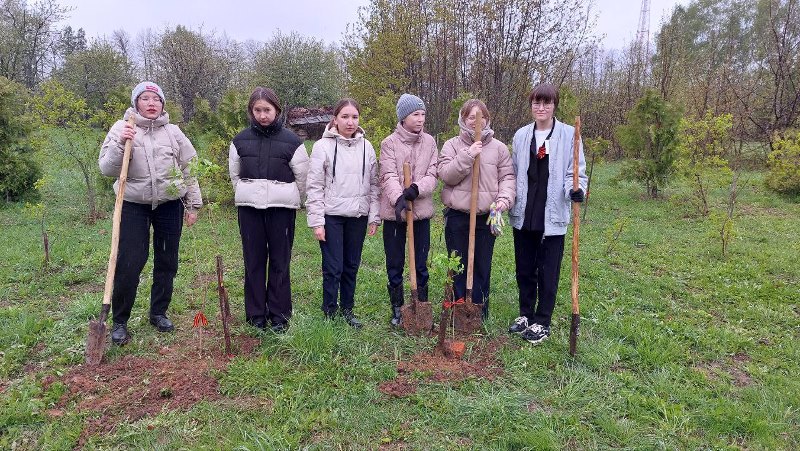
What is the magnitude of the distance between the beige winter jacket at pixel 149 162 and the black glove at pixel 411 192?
1548mm

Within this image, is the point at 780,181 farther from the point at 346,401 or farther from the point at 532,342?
the point at 346,401

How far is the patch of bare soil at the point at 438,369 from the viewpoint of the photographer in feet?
10.2

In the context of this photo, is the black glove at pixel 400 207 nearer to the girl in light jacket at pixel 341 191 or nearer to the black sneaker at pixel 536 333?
the girl in light jacket at pixel 341 191

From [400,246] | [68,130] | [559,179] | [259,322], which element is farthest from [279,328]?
[68,130]

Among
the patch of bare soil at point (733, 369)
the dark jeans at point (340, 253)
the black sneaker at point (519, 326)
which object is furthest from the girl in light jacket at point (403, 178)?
the patch of bare soil at point (733, 369)

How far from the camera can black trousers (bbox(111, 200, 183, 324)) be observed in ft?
11.3

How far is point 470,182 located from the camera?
3604 mm

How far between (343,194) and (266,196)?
0.55 metres

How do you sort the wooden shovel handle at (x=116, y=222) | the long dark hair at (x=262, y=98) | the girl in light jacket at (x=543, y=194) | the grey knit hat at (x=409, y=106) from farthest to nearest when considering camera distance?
the grey knit hat at (x=409, y=106), the girl in light jacket at (x=543, y=194), the long dark hair at (x=262, y=98), the wooden shovel handle at (x=116, y=222)

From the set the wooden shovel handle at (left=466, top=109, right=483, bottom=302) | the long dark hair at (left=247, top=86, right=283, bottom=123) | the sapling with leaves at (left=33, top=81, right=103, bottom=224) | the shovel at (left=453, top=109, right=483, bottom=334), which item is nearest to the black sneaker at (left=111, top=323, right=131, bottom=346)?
the long dark hair at (left=247, top=86, right=283, bottom=123)

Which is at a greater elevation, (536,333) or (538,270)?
(538,270)

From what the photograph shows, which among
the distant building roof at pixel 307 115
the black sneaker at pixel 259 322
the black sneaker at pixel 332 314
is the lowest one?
the black sneaker at pixel 259 322

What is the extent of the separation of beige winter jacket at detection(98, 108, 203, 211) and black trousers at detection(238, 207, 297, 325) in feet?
1.67

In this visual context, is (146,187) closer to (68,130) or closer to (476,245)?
(476,245)
